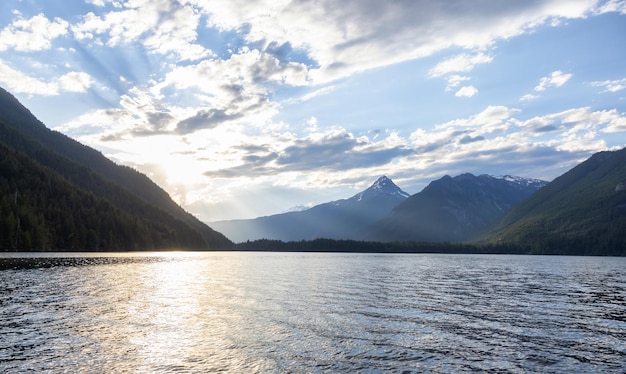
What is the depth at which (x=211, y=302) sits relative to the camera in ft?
194

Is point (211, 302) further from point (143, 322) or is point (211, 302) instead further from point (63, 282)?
point (63, 282)

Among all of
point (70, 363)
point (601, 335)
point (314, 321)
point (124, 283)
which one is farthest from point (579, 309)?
point (124, 283)

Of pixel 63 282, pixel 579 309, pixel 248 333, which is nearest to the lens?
pixel 248 333

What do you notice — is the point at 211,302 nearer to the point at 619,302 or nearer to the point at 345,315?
the point at 345,315

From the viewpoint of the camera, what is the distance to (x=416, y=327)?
4225cm

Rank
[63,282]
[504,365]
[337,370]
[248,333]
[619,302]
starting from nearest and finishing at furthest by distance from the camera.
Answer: [337,370]
[504,365]
[248,333]
[619,302]
[63,282]

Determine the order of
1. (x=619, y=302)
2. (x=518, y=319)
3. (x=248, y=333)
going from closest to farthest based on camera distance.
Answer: (x=248, y=333), (x=518, y=319), (x=619, y=302)

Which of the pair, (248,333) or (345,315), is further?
(345,315)

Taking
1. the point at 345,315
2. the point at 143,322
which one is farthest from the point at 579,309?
the point at 143,322

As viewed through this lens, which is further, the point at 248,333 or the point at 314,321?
the point at 314,321

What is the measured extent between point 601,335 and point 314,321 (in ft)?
90.9

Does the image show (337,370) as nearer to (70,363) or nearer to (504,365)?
(504,365)

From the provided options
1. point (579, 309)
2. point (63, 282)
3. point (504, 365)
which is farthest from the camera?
point (63, 282)

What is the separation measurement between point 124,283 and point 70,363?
56648 mm
